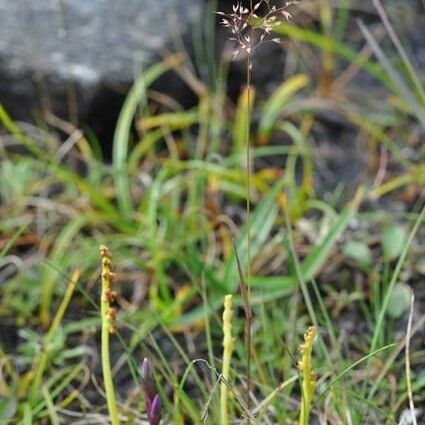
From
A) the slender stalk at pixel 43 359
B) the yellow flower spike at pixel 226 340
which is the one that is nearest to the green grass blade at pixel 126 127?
the slender stalk at pixel 43 359

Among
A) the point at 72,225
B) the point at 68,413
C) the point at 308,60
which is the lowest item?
the point at 68,413

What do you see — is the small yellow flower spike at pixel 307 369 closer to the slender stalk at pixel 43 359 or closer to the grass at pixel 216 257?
the grass at pixel 216 257

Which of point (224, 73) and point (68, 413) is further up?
point (224, 73)

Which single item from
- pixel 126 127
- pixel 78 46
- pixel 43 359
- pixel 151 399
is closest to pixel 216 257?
pixel 126 127

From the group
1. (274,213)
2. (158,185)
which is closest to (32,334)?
(158,185)

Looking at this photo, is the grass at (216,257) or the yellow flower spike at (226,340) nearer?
the yellow flower spike at (226,340)

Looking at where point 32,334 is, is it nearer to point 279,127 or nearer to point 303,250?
point 303,250

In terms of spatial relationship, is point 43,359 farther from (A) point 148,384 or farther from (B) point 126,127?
(B) point 126,127
